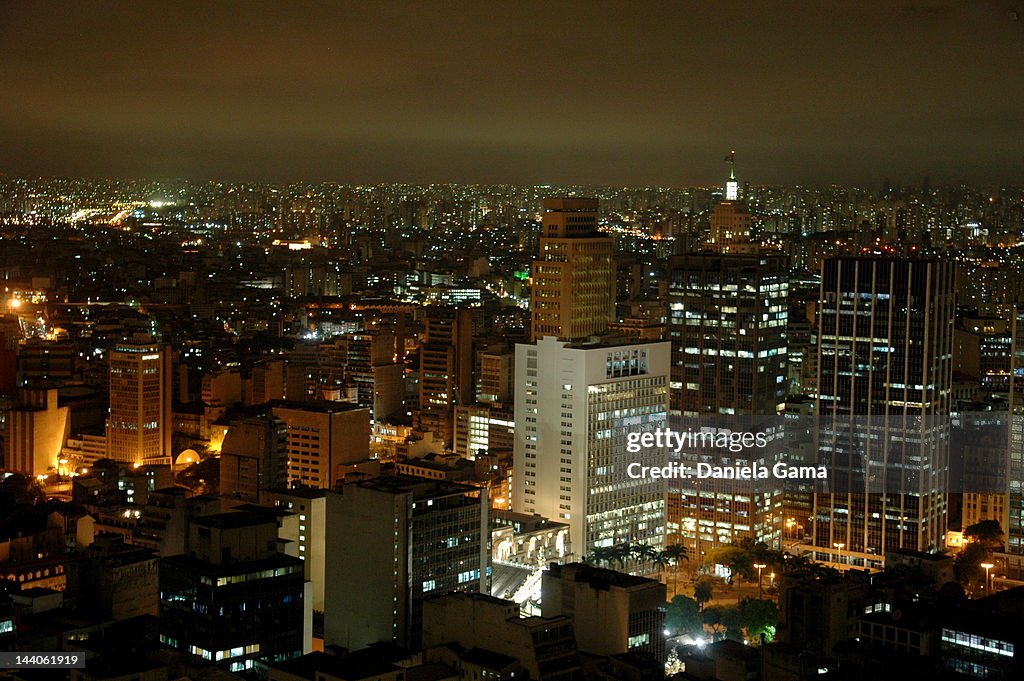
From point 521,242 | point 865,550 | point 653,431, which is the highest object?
point 521,242

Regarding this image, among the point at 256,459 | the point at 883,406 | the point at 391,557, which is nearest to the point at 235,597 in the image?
the point at 391,557

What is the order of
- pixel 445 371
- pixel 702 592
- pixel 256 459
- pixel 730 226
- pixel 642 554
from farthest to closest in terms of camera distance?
pixel 445 371, pixel 730 226, pixel 256 459, pixel 642 554, pixel 702 592

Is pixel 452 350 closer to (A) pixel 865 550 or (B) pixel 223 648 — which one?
(A) pixel 865 550

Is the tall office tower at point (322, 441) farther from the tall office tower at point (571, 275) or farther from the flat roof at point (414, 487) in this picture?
the flat roof at point (414, 487)

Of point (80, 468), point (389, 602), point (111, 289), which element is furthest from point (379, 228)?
point (389, 602)

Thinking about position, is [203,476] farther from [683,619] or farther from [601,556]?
[683,619]
